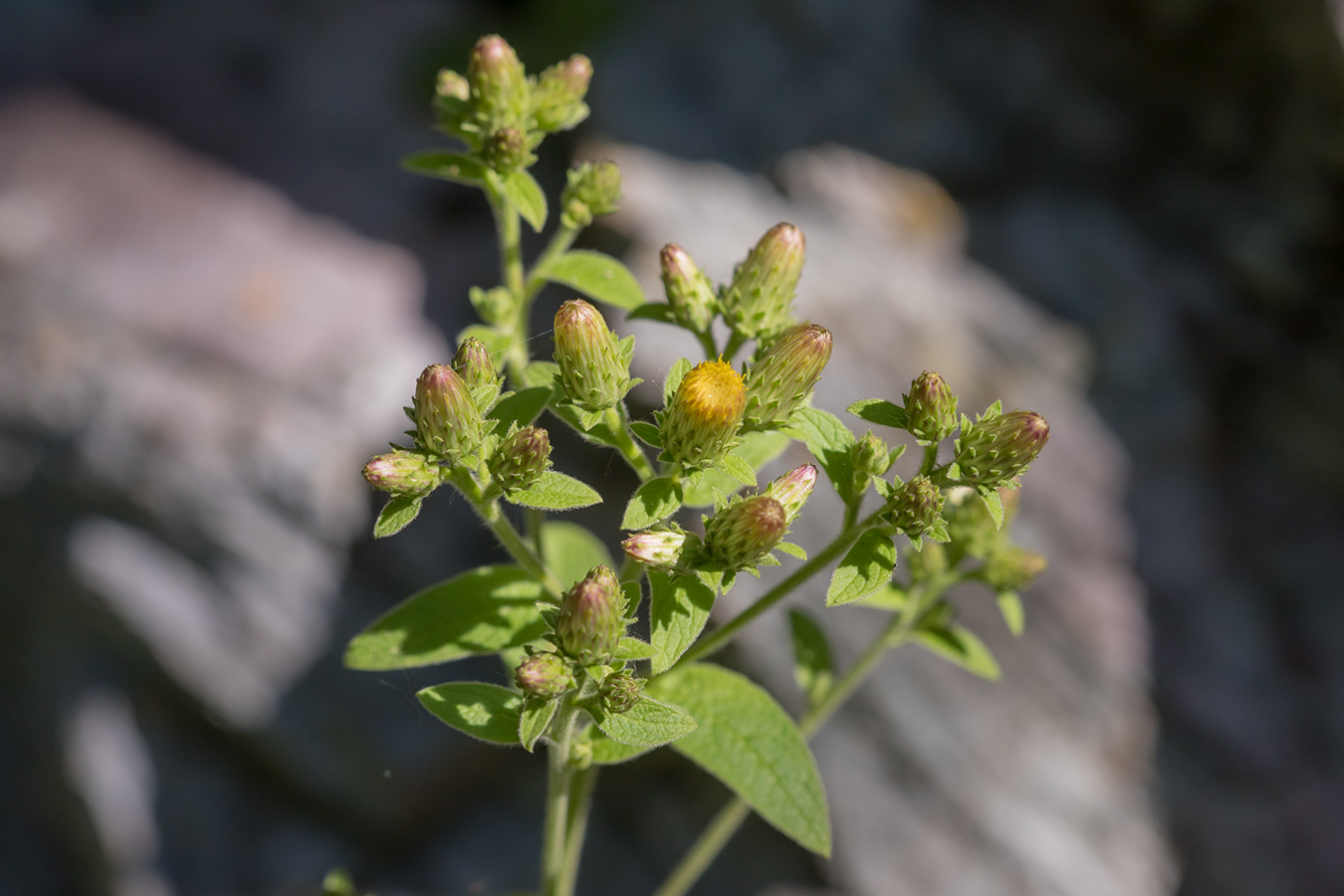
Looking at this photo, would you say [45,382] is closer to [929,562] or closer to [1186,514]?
[929,562]

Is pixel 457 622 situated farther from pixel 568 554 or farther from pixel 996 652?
pixel 996 652

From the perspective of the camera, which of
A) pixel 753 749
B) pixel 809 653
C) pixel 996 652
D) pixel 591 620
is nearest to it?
pixel 591 620

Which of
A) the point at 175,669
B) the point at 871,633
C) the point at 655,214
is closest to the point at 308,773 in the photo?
the point at 175,669

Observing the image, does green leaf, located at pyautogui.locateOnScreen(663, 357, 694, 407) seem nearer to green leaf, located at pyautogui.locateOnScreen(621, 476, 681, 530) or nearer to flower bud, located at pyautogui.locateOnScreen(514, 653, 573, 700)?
green leaf, located at pyautogui.locateOnScreen(621, 476, 681, 530)

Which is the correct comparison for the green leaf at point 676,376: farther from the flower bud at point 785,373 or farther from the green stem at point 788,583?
the green stem at point 788,583

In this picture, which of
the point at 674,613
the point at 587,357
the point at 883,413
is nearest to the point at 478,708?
the point at 674,613

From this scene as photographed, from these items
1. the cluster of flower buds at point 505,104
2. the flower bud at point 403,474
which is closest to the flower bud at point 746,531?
the flower bud at point 403,474
